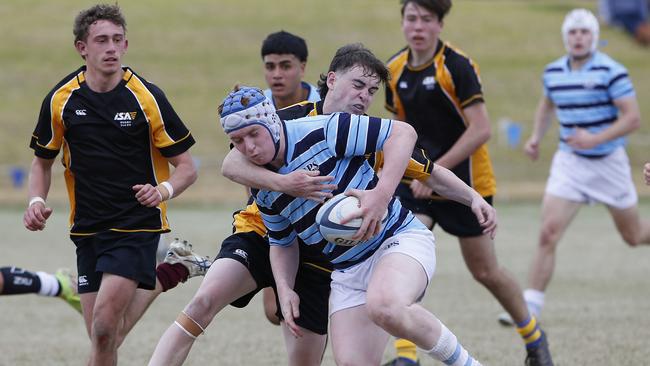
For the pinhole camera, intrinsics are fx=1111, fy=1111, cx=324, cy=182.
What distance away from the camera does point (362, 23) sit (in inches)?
1555

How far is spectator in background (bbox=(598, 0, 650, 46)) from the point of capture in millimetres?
40906

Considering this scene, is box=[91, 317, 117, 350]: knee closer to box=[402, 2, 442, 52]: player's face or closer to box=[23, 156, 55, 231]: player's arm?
box=[23, 156, 55, 231]: player's arm

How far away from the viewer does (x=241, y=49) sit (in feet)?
117

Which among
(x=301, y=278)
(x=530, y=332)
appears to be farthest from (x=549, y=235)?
(x=301, y=278)

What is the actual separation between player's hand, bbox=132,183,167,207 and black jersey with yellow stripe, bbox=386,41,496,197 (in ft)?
6.87

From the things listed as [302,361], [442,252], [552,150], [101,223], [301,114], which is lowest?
[552,150]

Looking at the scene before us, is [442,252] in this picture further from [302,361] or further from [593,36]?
[302,361]

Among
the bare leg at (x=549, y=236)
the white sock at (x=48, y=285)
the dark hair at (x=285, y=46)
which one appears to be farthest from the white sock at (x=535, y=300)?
the white sock at (x=48, y=285)

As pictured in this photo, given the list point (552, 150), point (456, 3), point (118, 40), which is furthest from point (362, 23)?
point (118, 40)

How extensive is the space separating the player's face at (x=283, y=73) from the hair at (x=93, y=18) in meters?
1.12

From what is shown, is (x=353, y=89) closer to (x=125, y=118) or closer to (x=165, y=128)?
(x=165, y=128)

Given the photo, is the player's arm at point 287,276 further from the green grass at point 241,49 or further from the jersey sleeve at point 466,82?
the green grass at point 241,49

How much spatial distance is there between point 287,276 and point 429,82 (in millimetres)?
2422

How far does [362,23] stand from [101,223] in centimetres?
3421
